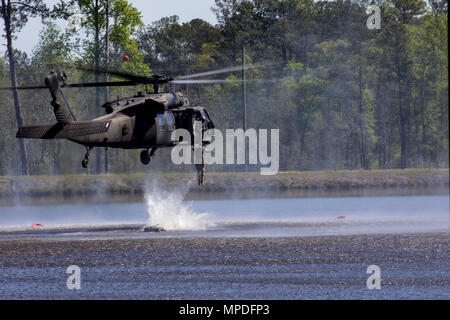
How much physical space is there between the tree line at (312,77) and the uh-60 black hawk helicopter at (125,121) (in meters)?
56.1

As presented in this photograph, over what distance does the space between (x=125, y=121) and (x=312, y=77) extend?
7328cm

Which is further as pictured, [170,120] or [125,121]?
[170,120]

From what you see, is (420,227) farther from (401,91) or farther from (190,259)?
(401,91)

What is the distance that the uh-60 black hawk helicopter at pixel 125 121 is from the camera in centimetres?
3341

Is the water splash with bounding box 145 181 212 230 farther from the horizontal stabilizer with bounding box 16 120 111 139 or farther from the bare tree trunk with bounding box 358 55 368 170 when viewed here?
the bare tree trunk with bounding box 358 55 368 170

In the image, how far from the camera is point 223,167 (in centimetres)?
9525

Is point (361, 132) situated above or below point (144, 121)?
below

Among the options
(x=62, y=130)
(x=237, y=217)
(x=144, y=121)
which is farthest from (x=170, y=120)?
(x=237, y=217)

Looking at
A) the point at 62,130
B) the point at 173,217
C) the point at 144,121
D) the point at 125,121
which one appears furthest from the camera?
the point at 173,217

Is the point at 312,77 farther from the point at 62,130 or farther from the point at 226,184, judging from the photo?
the point at 62,130

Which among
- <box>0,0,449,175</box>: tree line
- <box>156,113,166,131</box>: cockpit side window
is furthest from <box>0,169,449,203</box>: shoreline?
<box>156,113,166,131</box>: cockpit side window

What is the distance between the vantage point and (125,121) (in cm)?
3559

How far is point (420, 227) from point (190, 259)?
49.9ft
